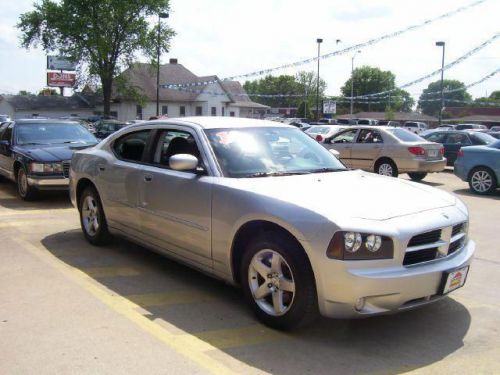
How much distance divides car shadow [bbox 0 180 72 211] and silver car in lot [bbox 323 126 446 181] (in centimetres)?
767

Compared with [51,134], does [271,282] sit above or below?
below

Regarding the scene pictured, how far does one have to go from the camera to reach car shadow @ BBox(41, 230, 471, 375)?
3.64 metres

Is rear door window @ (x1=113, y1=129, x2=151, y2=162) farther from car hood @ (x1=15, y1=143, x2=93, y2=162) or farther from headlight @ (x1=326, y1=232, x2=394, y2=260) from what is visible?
car hood @ (x1=15, y1=143, x2=93, y2=162)

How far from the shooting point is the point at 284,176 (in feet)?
15.4

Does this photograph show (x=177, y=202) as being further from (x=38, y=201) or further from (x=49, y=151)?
(x=38, y=201)

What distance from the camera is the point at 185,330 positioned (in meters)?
4.13

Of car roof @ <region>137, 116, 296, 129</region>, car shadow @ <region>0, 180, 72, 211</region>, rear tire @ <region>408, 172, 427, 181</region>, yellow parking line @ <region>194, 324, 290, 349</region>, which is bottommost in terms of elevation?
yellow parking line @ <region>194, 324, 290, 349</region>

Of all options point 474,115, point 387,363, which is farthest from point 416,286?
point 474,115

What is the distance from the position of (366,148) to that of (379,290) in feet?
36.6

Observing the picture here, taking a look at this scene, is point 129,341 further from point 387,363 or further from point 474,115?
point 474,115

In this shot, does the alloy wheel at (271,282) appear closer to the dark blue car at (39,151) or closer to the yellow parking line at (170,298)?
the yellow parking line at (170,298)

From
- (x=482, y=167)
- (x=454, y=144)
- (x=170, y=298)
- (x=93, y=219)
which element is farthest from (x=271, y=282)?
(x=454, y=144)

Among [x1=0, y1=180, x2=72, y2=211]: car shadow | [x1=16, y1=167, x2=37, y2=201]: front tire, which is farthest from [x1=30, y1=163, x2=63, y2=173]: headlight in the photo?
[x1=0, y1=180, x2=72, y2=211]: car shadow

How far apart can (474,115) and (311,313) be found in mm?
98312
